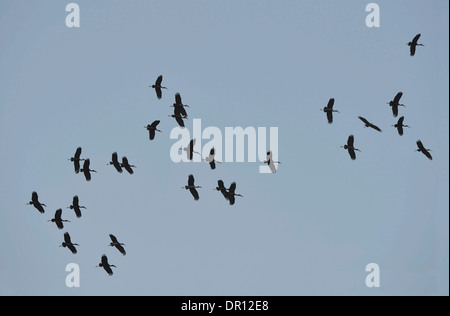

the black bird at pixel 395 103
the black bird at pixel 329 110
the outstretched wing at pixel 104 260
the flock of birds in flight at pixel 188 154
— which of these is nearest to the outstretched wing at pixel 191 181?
the flock of birds in flight at pixel 188 154

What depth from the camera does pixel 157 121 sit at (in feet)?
199

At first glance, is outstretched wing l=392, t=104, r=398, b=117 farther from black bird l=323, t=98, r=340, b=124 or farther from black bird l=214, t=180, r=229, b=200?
black bird l=214, t=180, r=229, b=200

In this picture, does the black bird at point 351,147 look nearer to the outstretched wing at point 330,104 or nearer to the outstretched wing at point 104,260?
the outstretched wing at point 330,104

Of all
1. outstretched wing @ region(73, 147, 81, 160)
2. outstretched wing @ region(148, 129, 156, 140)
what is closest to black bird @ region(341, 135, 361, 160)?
outstretched wing @ region(148, 129, 156, 140)

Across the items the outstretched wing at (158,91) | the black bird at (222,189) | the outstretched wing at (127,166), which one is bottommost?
the black bird at (222,189)

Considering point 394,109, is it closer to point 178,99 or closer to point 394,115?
point 394,115

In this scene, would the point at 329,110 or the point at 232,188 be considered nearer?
the point at 329,110

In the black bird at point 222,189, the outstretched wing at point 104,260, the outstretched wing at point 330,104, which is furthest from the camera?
the outstretched wing at point 104,260

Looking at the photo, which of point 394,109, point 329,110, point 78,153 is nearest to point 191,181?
point 78,153

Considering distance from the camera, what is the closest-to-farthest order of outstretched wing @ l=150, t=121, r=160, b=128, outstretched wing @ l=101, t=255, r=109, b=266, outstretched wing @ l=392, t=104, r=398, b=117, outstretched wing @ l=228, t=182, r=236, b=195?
outstretched wing @ l=150, t=121, r=160, b=128 < outstretched wing @ l=392, t=104, r=398, b=117 < outstretched wing @ l=228, t=182, r=236, b=195 < outstretched wing @ l=101, t=255, r=109, b=266

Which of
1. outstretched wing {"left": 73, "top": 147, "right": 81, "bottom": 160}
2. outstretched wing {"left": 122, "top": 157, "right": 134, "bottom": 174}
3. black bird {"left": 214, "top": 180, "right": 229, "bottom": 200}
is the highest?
outstretched wing {"left": 73, "top": 147, "right": 81, "bottom": 160}

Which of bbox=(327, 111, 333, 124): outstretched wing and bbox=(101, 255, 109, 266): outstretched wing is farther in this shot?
bbox=(101, 255, 109, 266): outstretched wing
